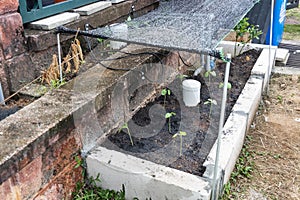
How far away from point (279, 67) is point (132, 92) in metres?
3.01

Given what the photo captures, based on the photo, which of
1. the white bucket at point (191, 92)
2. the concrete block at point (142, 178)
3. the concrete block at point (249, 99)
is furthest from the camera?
the white bucket at point (191, 92)

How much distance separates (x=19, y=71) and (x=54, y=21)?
1.63 feet

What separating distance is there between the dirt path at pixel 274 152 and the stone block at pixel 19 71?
176 cm

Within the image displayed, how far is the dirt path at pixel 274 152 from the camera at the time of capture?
2.61m

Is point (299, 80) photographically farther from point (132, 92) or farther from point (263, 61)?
point (132, 92)

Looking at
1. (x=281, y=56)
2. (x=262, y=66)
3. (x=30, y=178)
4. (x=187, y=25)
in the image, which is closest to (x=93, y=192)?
(x=30, y=178)

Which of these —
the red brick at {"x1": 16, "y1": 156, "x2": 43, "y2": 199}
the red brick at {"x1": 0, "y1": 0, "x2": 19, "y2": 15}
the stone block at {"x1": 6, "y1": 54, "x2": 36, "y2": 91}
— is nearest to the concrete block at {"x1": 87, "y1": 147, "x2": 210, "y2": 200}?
the red brick at {"x1": 16, "y1": 156, "x2": 43, "y2": 199}

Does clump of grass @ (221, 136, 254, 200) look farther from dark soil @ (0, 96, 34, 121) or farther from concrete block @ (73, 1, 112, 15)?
concrete block @ (73, 1, 112, 15)

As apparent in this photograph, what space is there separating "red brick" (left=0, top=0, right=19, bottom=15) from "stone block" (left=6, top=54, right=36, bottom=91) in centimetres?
32

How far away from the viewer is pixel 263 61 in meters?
4.07

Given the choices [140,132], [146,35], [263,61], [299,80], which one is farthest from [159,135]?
[299,80]

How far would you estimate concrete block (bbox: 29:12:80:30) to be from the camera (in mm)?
2525

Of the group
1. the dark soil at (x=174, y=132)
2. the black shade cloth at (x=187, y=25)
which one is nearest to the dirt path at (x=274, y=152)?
the dark soil at (x=174, y=132)

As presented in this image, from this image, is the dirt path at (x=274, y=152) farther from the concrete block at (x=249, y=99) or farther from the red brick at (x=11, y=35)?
the red brick at (x=11, y=35)
